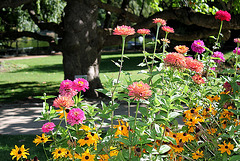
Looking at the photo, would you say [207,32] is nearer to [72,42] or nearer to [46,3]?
[72,42]

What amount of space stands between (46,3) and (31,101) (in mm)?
18036

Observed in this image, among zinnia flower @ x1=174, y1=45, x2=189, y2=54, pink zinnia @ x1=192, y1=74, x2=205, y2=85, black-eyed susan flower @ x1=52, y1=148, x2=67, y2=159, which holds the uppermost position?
zinnia flower @ x1=174, y1=45, x2=189, y2=54

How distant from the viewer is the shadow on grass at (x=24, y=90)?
31.4 ft

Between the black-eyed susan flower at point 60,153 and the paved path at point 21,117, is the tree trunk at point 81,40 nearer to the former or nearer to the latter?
the paved path at point 21,117

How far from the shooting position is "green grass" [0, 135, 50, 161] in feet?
15.0

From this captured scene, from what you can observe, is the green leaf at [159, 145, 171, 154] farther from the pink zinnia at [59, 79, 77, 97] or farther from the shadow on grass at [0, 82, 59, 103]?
the shadow on grass at [0, 82, 59, 103]

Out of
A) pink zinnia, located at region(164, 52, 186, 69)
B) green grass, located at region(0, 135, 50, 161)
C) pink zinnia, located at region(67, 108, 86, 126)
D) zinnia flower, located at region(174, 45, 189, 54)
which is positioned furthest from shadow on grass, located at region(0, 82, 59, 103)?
pink zinnia, located at region(164, 52, 186, 69)

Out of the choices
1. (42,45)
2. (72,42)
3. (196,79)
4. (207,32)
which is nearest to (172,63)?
(196,79)

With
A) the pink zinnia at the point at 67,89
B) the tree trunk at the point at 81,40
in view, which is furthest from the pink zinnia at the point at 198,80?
the tree trunk at the point at 81,40

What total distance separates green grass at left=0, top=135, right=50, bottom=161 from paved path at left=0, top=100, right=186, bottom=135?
34 cm

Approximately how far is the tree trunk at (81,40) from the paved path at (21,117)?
1.10m

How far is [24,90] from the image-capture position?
35.8 feet

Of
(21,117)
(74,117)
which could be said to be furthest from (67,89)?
(21,117)

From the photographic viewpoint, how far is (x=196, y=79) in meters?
2.66
